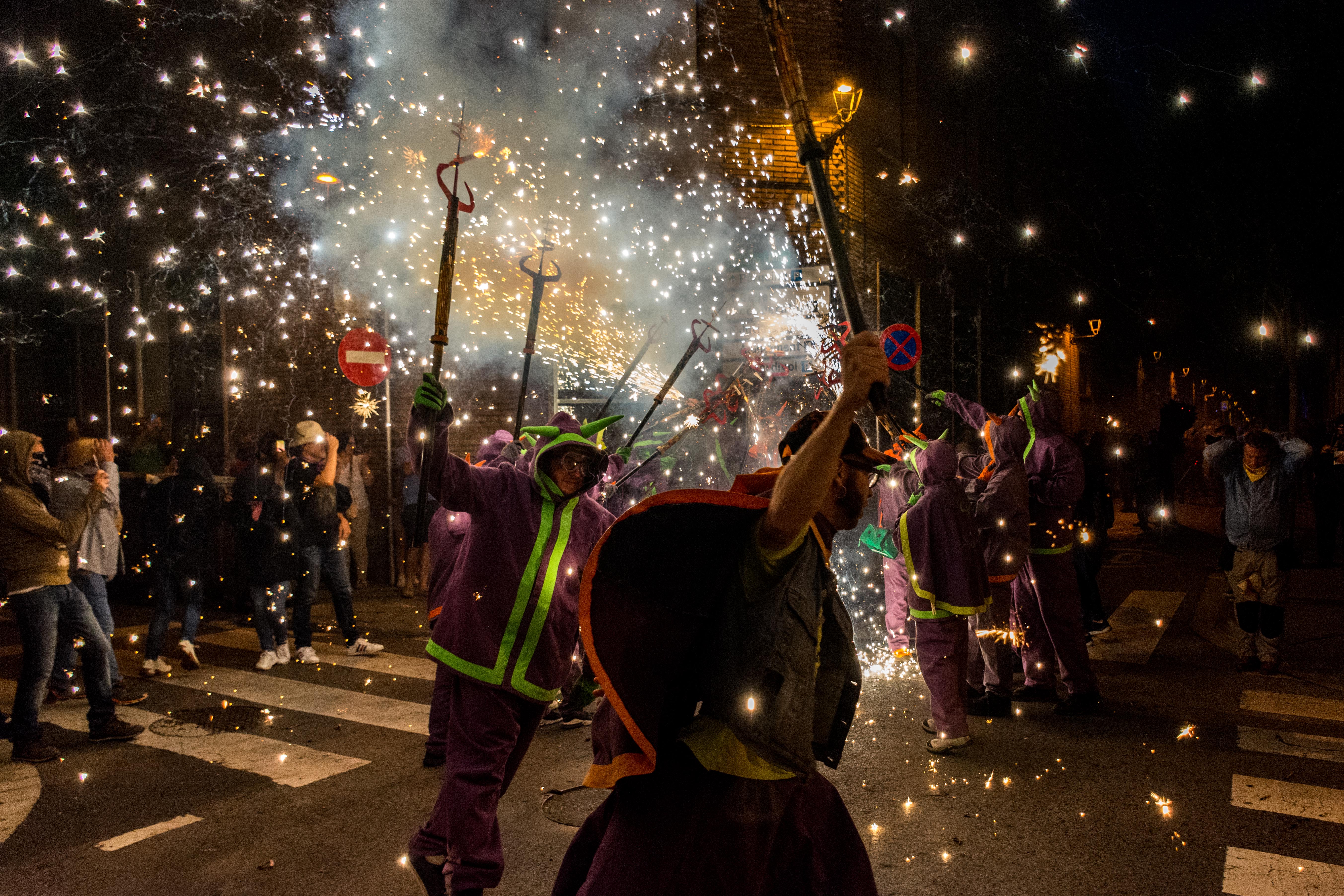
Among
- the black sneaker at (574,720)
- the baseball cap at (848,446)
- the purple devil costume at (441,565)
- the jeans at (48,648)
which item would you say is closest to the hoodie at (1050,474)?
the black sneaker at (574,720)

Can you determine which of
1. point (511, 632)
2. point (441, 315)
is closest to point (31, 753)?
point (511, 632)

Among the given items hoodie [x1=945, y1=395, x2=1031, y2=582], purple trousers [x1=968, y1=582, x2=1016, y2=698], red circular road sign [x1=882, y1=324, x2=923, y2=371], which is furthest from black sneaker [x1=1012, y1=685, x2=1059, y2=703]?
red circular road sign [x1=882, y1=324, x2=923, y2=371]

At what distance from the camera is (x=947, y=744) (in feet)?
16.1

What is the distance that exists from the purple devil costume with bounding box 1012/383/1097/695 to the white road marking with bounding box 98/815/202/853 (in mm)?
5268

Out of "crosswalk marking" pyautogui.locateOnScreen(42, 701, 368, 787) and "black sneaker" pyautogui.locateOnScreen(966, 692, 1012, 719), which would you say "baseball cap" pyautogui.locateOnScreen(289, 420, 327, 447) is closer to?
"crosswalk marking" pyautogui.locateOnScreen(42, 701, 368, 787)

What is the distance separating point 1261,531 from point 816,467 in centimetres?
656

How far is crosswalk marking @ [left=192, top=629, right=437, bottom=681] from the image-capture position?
7.05 metres

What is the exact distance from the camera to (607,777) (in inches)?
73.5

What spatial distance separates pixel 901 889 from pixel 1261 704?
4.07 metres

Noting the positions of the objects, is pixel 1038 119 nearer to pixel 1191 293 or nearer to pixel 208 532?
pixel 1191 293

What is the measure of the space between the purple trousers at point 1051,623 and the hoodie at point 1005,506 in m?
0.23

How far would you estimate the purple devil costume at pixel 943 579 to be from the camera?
16.4ft

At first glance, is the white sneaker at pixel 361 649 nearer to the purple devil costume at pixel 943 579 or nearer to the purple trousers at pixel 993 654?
the purple devil costume at pixel 943 579

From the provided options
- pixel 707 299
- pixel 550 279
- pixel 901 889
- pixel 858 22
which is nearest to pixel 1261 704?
pixel 901 889
